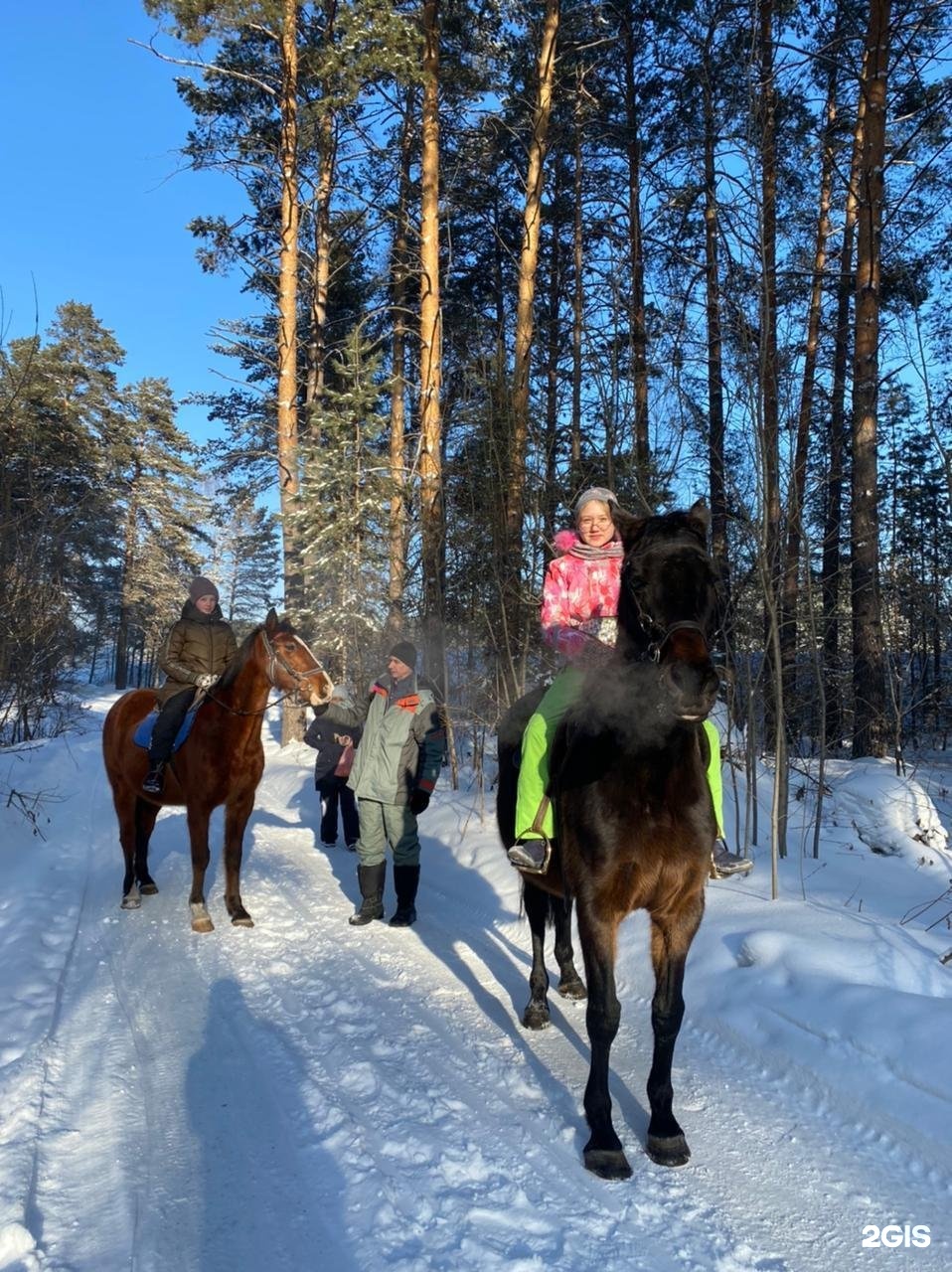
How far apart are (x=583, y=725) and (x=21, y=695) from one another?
961cm

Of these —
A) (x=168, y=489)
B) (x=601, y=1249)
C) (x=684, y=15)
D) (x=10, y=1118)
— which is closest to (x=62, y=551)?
(x=10, y=1118)

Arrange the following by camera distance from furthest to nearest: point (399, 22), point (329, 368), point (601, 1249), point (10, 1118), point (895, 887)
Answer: point (329, 368) < point (399, 22) < point (895, 887) < point (10, 1118) < point (601, 1249)

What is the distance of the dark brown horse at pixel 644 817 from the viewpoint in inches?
124

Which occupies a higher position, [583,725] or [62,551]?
[62,551]

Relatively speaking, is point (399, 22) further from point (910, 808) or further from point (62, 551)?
point (910, 808)

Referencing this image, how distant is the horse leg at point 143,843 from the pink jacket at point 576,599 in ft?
16.6

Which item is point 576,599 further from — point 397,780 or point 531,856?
point 397,780

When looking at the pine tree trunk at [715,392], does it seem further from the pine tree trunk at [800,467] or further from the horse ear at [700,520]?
the pine tree trunk at [800,467]

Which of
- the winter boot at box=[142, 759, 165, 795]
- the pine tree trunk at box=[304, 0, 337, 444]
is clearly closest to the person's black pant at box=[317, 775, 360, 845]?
the winter boot at box=[142, 759, 165, 795]

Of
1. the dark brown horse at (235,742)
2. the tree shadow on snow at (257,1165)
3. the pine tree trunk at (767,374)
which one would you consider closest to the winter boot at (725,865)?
the tree shadow on snow at (257,1165)

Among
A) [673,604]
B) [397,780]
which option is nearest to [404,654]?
[397,780]

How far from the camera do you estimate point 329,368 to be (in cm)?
2123

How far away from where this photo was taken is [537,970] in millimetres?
4785

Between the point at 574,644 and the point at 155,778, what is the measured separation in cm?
456
